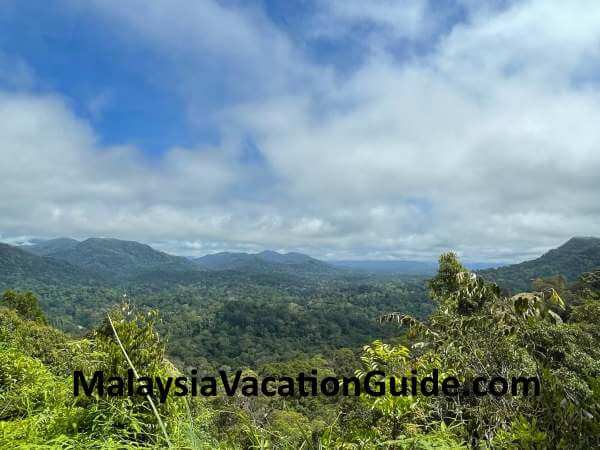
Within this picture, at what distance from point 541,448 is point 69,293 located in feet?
762

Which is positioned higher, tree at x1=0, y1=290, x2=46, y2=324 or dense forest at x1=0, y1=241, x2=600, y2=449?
dense forest at x1=0, y1=241, x2=600, y2=449

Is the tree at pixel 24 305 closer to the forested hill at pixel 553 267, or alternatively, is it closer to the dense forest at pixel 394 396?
the dense forest at pixel 394 396

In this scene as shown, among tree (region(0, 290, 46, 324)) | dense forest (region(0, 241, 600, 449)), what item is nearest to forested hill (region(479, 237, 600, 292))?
tree (region(0, 290, 46, 324))

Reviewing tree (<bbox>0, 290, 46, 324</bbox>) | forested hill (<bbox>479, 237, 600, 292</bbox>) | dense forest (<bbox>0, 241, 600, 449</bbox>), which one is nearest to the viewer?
dense forest (<bbox>0, 241, 600, 449</bbox>)

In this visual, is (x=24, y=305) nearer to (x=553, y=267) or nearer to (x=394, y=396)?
(x=394, y=396)

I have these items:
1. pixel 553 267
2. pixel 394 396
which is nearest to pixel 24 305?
pixel 394 396

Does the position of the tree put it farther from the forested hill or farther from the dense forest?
the forested hill

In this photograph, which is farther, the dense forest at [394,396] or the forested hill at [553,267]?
the forested hill at [553,267]

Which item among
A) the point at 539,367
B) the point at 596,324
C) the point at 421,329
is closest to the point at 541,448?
the point at 539,367

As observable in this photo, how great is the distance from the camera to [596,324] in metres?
17.0

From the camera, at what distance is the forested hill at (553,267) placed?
461 feet

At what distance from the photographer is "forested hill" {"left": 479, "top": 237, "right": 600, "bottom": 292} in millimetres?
140625

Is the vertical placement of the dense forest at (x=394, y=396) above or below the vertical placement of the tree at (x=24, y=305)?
above

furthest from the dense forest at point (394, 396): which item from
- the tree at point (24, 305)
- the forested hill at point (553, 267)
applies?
the forested hill at point (553, 267)
